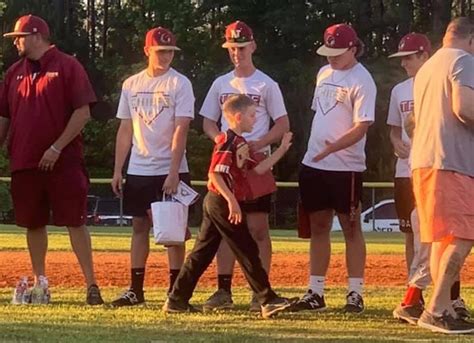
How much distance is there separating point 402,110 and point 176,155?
1828mm

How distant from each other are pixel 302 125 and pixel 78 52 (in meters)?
14.8

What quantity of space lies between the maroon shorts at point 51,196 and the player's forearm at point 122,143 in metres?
0.30

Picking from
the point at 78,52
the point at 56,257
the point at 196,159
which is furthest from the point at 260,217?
the point at 78,52

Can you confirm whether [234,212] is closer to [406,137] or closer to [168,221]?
[168,221]

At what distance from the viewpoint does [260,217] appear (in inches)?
334

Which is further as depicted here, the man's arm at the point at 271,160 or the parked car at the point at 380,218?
the parked car at the point at 380,218

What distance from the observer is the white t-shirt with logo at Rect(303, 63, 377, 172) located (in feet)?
27.5

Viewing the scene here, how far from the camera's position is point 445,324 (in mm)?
7051

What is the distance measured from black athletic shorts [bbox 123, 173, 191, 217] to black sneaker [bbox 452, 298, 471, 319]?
2.29 meters

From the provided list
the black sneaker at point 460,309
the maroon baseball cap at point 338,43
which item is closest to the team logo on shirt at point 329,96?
Result: the maroon baseball cap at point 338,43

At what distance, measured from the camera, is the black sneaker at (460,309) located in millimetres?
7891

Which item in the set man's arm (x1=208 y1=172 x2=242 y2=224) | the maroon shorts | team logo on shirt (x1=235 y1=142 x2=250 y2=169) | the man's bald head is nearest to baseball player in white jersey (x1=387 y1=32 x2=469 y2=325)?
the man's bald head

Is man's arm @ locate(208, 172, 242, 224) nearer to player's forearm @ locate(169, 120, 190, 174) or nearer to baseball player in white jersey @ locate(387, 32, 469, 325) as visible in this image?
player's forearm @ locate(169, 120, 190, 174)

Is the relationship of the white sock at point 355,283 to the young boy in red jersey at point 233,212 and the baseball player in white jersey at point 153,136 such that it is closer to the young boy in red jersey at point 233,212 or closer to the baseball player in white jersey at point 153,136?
the young boy in red jersey at point 233,212
